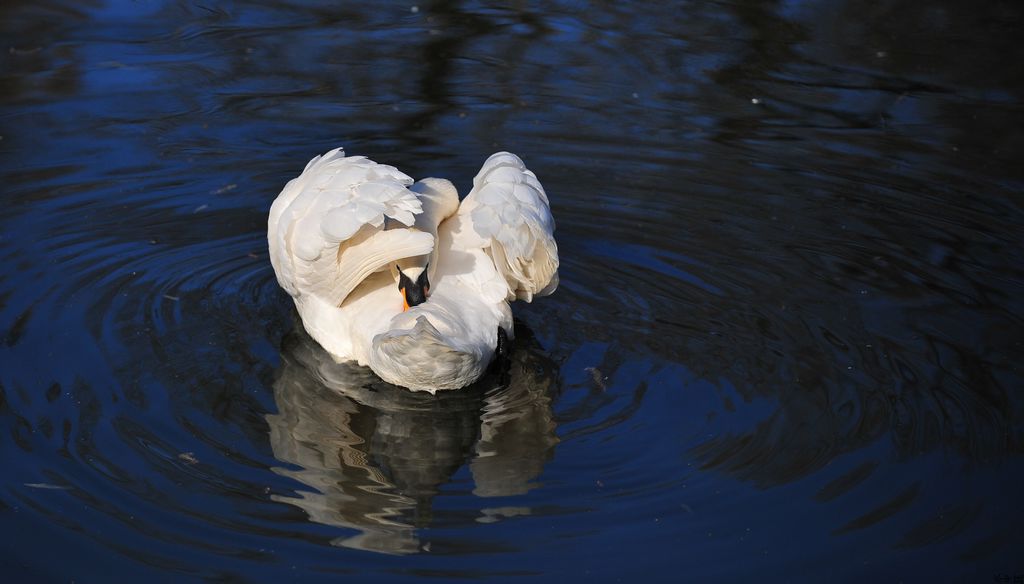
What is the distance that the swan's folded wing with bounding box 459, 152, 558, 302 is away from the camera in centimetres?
625

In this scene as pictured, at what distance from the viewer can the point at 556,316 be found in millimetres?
7219

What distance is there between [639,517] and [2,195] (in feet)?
17.9

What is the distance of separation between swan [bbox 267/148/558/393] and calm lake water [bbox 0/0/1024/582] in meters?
0.32

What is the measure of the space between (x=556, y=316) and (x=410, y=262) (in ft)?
4.47

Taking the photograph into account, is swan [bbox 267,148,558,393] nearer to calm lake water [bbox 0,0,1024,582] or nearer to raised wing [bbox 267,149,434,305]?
raised wing [bbox 267,149,434,305]

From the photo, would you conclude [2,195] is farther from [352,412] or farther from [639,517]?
[639,517]

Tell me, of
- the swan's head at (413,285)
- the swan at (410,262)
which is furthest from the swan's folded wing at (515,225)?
the swan's head at (413,285)

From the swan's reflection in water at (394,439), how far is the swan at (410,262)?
193mm

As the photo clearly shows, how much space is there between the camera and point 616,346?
265 inches

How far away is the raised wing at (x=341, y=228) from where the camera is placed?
19.5 ft

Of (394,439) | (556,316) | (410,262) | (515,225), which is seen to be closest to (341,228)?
(410,262)

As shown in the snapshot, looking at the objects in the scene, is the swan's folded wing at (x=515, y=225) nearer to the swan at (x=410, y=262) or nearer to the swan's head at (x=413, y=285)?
the swan at (x=410, y=262)

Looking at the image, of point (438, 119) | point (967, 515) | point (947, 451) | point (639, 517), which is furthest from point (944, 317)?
point (438, 119)

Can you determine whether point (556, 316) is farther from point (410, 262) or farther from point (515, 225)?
point (410, 262)
